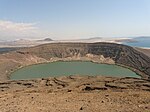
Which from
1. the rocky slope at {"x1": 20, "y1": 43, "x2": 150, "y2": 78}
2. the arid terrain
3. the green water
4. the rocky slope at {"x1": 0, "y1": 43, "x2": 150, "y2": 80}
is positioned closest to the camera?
the arid terrain

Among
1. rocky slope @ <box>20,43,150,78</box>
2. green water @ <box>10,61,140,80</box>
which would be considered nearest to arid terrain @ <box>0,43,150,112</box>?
rocky slope @ <box>20,43,150,78</box>

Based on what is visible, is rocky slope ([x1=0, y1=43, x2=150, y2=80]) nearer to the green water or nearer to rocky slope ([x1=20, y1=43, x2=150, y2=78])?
rocky slope ([x1=20, y1=43, x2=150, y2=78])

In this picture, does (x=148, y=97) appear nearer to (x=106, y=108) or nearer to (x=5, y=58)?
(x=106, y=108)

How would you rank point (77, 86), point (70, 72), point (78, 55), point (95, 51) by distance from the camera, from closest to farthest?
1. point (77, 86)
2. point (70, 72)
3. point (78, 55)
4. point (95, 51)

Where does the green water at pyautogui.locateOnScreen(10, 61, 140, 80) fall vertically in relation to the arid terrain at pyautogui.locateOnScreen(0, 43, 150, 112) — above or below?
below

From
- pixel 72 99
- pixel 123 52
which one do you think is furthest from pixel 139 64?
pixel 72 99

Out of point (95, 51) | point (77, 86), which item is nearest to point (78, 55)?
point (95, 51)

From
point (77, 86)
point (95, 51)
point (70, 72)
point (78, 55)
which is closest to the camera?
point (77, 86)

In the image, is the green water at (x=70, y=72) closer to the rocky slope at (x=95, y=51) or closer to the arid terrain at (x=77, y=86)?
the arid terrain at (x=77, y=86)

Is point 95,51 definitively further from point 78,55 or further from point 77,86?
point 77,86
